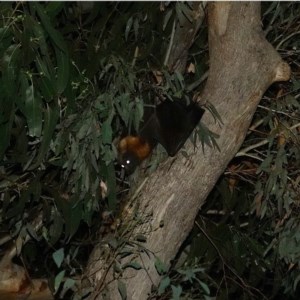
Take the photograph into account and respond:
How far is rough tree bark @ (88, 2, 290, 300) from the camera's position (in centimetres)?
314

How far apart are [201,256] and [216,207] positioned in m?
0.63

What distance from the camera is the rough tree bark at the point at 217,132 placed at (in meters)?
3.14

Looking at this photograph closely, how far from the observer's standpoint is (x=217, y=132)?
10.3 feet

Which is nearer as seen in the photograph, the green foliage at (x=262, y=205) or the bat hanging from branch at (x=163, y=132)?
the bat hanging from branch at (x=163, y=132)

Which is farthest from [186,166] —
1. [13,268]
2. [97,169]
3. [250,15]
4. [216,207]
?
[216,207]

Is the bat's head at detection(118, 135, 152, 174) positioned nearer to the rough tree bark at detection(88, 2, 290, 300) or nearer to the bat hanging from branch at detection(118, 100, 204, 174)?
the bat hanging from branch at detection(118, 100, 204, 174)

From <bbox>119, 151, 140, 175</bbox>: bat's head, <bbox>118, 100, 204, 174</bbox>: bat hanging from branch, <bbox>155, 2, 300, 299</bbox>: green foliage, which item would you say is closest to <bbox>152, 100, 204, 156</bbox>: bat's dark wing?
<bbox>118, 100, 204, 174</bbox>: bat hanging from branch

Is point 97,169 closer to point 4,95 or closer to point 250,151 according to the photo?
point 4,95

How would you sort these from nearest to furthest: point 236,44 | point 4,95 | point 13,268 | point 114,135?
point 4,95 → point 236,44 → point 114,135 → point 13,268

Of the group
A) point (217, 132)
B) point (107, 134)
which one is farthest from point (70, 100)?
point (217, 132)

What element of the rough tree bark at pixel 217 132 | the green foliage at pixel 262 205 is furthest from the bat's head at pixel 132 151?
the green foliage at pixel 262 205

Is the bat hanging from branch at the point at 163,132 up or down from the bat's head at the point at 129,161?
up

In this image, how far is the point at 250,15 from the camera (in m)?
3.16

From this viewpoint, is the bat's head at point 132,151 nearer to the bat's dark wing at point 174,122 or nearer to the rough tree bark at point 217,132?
the bat's dark wing at point 174,122
